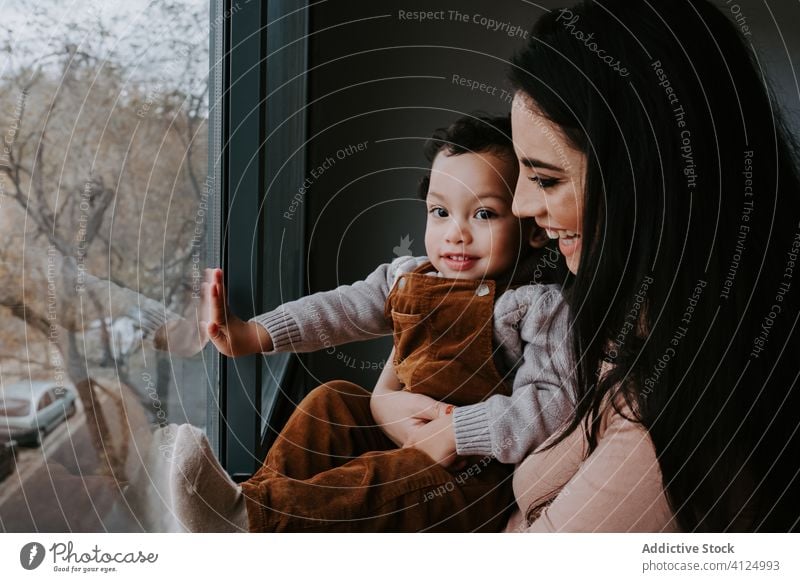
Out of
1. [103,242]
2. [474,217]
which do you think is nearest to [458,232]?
[474,217]

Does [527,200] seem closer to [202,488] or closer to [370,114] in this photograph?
[370,114]

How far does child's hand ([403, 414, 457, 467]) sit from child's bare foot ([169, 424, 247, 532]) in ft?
0.42

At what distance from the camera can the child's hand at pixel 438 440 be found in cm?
59

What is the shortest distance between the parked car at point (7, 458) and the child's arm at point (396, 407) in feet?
0.81

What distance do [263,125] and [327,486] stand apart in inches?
10.1

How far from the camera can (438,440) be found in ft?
1.93

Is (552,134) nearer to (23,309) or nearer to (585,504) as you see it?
(585,504)

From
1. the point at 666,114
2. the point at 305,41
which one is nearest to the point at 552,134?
the point at 666,114

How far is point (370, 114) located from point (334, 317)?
0.49ft

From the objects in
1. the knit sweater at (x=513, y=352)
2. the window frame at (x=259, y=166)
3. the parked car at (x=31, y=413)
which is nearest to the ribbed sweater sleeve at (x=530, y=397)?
the knit sweater at (x=513, y=352)

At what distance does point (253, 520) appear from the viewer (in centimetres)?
59

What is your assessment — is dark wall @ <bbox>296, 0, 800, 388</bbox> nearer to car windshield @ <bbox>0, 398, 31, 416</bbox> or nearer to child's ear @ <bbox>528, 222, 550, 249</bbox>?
child's ear @ <bbox>528, 222, 550, 249</bbox>

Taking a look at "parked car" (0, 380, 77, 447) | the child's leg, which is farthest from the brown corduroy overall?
"parked car" (0, 380, 77, 447)

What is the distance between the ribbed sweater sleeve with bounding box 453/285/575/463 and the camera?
0.57m
